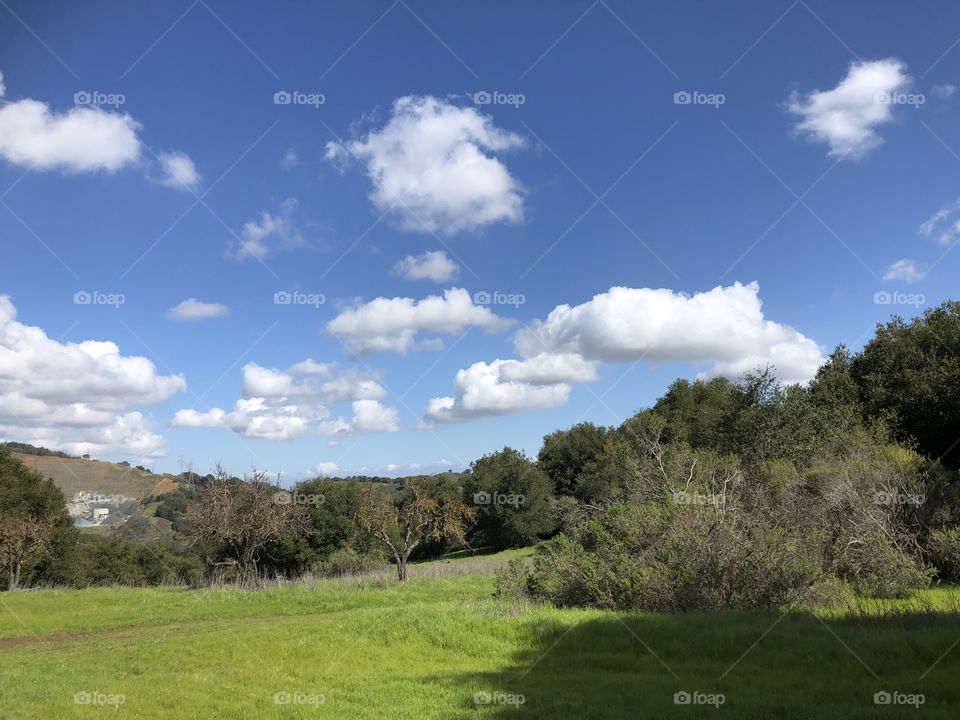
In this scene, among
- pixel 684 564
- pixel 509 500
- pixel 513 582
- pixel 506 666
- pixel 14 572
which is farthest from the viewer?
pixel 509 500

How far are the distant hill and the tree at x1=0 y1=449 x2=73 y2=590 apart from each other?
21.5 m

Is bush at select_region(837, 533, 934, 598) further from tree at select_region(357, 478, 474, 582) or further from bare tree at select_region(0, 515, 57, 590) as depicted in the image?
bare tree at select_region(0, 515, 57, 590)

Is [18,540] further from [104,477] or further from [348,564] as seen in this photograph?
[104,477]

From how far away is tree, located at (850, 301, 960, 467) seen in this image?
30.0 metres

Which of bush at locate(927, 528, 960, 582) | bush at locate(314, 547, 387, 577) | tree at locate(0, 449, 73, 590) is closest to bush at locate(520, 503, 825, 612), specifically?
bush at locate(927, 528, 960, 582)

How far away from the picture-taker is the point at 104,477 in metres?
74.5

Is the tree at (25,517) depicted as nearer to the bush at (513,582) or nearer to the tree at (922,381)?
the bush at (513,582)

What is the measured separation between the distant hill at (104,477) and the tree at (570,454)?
41248mm

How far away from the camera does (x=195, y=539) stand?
27.8m

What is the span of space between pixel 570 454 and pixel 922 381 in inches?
1555

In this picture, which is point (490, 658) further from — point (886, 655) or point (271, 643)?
point (886, 655)

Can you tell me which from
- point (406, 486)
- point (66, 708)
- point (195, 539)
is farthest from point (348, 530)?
point (66, 708)

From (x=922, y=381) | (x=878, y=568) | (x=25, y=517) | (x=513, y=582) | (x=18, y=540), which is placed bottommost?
(x=513, y=582)

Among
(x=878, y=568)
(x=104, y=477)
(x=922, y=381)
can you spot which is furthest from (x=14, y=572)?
(x=922, y=381)
